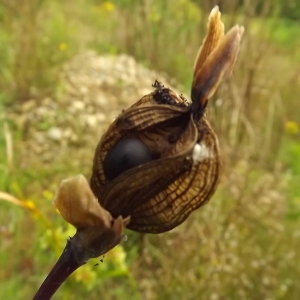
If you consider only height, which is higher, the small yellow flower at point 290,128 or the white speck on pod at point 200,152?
the white speck on pod at point 200,152

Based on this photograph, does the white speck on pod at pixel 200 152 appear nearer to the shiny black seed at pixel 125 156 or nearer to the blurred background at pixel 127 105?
the shiny black seed at pixel 125 156

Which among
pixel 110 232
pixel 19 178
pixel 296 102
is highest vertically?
pixel 110 232

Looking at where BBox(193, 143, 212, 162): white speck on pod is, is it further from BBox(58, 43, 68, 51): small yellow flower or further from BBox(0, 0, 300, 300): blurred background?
BBox(58, 43, 68, 51): small yellow flower

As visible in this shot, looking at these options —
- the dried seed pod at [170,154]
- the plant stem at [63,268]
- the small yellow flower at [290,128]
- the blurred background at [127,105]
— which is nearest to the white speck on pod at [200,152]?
the dried seed pod at [170,154]

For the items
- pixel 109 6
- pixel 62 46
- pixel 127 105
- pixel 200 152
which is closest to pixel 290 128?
pixel 127 105

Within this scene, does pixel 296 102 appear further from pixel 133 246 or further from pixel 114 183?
pixel 114 183

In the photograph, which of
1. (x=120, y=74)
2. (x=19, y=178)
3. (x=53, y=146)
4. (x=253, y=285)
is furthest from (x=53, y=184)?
(x=120, y=74)

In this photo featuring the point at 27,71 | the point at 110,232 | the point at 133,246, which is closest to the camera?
the point at 110,232
